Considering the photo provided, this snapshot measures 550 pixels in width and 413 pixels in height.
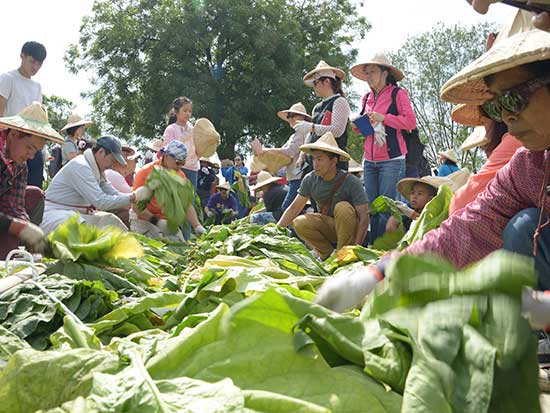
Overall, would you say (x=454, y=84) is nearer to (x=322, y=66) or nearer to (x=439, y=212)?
(x=439, y=212)

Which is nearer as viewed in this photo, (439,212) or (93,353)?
(93,353)

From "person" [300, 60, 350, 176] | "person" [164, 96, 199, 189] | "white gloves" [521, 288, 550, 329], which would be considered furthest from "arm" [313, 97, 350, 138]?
"white gloves" [521, 288, 550, 329]

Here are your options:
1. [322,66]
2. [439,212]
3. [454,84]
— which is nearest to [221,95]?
[322,66]

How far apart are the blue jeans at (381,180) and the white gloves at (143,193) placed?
207 cm

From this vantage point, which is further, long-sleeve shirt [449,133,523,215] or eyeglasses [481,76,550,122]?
long-sleeve shirt [449,133,523,215]

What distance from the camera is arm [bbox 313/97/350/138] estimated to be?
22.4 ft

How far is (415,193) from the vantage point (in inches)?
239

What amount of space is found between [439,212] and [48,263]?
232 cm

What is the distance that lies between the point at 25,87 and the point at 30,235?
110 inches

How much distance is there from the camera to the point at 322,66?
286 inches

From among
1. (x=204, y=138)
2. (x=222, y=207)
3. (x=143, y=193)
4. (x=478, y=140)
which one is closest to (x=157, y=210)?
(x=143, y=193)

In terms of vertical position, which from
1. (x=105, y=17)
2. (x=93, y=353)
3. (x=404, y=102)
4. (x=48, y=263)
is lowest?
(x=48, y=263)

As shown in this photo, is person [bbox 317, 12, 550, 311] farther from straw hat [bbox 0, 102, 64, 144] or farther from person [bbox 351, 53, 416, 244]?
person [bbox 351, 53, 416, 244]

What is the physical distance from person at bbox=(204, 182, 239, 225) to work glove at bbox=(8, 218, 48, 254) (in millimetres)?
7305
